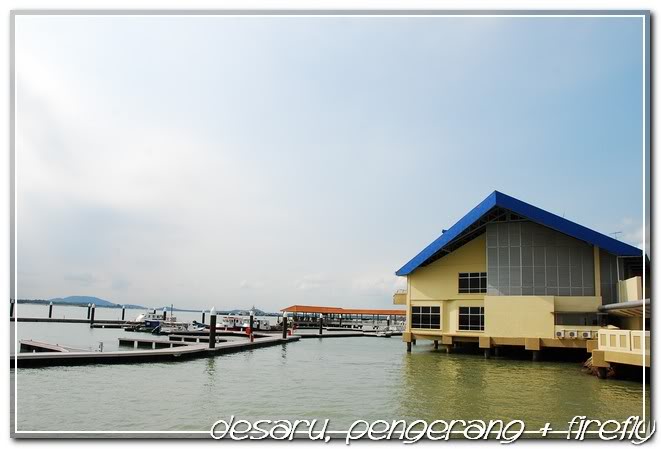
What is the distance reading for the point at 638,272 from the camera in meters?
22.8

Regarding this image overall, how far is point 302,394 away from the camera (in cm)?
1238

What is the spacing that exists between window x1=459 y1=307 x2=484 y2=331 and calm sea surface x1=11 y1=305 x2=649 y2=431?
13.2 feet

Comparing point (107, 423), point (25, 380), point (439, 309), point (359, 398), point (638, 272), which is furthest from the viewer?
point (439, 309)

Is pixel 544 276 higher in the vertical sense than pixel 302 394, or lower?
higher

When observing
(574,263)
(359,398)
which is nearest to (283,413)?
(359,398)

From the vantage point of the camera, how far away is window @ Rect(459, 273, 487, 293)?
2330cm

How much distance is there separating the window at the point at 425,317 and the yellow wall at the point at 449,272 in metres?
0.54

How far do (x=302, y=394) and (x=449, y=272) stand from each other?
13.6 metres

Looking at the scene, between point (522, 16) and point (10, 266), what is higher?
point (522, 16)

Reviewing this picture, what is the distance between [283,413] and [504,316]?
1355 centimetres

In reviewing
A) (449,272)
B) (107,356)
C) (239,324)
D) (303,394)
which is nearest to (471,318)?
(449,272)

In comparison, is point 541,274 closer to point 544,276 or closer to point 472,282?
point 544,276

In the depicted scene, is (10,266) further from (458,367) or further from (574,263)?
(574,263)

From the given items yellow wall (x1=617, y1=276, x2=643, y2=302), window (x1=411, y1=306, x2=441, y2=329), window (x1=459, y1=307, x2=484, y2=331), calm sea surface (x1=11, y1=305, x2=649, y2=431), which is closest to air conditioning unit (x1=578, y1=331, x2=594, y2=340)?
calm sea surface (x1=11, y1=305, x2=649, y2=431)
